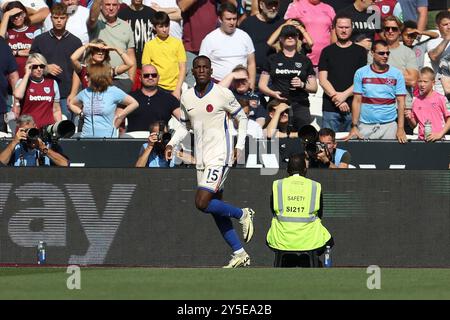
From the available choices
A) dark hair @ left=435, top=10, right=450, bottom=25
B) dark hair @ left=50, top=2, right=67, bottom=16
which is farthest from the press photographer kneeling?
dark hair @ left=50, top=2, right=67, bottom=16

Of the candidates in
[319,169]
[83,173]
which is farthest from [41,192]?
[319,169]

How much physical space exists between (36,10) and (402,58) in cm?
553

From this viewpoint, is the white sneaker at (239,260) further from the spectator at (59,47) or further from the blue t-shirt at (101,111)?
the spectator at (59,47)

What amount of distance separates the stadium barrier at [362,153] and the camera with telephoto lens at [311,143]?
0.69 metres

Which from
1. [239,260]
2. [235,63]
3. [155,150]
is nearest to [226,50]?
[235,63]

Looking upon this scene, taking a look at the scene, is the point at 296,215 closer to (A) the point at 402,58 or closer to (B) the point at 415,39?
(A) the point at 402,58

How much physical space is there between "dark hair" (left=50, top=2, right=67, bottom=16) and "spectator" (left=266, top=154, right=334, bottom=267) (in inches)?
219

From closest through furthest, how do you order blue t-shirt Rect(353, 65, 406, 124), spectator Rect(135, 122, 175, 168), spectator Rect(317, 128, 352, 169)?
spectator Rect(135, 122, 175, 168) → spectator Rect(317, 128, 352, 169) → blue t-shirt Rect(353, 65, 406, 124)

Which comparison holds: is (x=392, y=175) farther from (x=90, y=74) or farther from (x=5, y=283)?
(x=5, y=283)

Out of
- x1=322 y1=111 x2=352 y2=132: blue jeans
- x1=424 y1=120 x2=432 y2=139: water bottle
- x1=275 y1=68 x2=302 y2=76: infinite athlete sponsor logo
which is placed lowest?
x1=424 y1=120 x2=432 y2=139: water bottle

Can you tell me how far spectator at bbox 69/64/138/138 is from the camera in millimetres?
18141

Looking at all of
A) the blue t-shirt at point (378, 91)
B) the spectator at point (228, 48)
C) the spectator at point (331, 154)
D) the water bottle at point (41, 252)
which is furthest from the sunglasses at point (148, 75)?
the water bottle at point (41, 252)

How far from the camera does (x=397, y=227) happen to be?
56.0 feet

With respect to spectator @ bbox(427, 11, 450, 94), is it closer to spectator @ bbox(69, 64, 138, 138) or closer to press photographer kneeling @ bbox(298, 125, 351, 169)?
press photographer kneeling @ bbox(298, 125, 351, 169)
